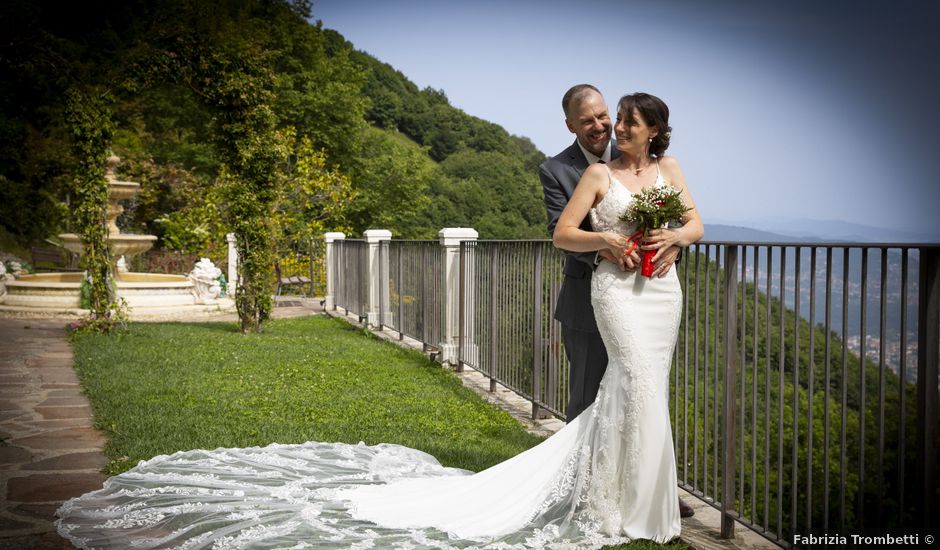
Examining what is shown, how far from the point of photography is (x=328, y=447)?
5031 millimetres

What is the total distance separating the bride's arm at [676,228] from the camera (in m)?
3.56

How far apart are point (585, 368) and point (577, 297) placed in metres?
0.38

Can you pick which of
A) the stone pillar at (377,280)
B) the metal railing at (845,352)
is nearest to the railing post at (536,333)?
the metal railing at (845,352)

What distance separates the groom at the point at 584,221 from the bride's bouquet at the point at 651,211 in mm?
274

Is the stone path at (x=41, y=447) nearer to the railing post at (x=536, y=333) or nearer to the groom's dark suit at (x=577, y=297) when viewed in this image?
the groom's dark suit at (x=577, y=297)

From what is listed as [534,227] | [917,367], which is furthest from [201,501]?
[534,227]

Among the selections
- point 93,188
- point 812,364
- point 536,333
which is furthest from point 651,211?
point 93,188

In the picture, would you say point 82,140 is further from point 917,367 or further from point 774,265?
point 917,367

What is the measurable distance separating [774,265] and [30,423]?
5591 mm

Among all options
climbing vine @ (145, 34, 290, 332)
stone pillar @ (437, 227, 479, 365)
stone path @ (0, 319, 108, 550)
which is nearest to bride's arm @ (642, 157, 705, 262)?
stone path @ (0, 319, 108, 550)

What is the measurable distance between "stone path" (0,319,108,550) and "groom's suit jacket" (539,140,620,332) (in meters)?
2.69

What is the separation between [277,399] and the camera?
6848 millimetres

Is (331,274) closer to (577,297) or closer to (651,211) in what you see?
(577,297)

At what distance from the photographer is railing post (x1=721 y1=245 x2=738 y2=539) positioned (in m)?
3.75
